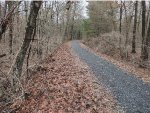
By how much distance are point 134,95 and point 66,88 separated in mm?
2591

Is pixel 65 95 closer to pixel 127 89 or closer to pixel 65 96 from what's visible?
pixel 65 96

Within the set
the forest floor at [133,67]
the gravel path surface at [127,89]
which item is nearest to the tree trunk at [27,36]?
the gravel path surface at [127,89]

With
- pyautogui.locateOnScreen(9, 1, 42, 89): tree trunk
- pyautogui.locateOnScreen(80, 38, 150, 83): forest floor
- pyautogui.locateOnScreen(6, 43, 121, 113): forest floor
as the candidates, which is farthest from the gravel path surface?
pyautogui.locateOnScreen(9, 1, 42, 89): tree trunk

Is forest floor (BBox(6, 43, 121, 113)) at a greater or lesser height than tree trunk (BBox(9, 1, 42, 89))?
lesser

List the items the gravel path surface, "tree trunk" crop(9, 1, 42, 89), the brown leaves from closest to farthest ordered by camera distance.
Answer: the brown leaves, the gravel path surface, "tree trunk" crop(9, 1, 42, 89)

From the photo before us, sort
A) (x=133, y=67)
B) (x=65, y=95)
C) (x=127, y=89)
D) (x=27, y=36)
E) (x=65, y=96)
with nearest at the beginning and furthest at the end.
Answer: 1. (x=65, y=96)
2. (x=65, y=95)
3. (x=27, y=36)
4. (x=127, y=89)
5. (x=133, y=67)

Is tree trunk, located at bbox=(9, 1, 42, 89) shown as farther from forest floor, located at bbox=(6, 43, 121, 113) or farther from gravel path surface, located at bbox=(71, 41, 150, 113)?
gravel path surface, located at bbox=(71, 41, 150, 113)

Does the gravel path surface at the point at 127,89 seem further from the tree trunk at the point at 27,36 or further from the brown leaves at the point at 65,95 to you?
the tree trunk at the point at 27,36

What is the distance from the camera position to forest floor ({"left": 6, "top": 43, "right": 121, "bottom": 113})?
9.06 meters

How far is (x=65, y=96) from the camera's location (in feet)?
32.8

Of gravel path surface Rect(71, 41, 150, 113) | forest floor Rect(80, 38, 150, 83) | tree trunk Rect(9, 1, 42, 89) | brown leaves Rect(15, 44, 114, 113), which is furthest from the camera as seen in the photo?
forest floor Rect(80, 38, 150, 83)

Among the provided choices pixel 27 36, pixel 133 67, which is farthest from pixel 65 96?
pixel 133 67

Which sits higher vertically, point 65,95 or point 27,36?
point 27,36

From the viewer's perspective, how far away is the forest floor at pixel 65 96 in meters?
9.06
